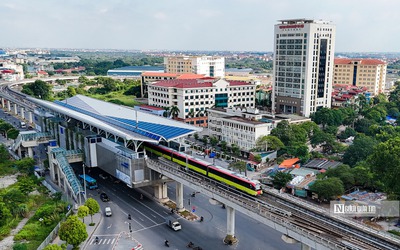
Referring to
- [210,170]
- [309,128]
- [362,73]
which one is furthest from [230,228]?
[362,73]

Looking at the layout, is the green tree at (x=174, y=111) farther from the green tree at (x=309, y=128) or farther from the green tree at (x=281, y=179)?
the green tree at (x=281, y=179)

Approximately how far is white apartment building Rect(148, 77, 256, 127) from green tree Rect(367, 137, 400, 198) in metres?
61.5

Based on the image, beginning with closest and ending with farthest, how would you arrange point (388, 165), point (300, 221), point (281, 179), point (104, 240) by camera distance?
1. point (300, 221)
2. point (104, 240)
3. point (388, 165)
4. point (281, 179)

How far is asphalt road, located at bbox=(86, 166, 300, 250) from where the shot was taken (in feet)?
146

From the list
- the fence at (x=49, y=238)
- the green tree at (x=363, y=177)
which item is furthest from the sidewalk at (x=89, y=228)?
the green tree at (x=363, y=177)

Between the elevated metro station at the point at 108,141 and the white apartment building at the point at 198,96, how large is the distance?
3000 centimetres

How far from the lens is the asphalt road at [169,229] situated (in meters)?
44.4

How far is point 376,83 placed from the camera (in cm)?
15188

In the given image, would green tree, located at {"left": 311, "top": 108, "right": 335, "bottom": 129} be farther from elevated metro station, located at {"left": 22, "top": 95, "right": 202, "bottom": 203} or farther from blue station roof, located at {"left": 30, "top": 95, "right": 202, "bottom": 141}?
elevated metro station, located at {"left": 22, "top": 95, "right": 202, "bottom": 203}

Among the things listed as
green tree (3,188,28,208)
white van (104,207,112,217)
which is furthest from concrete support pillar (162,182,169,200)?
green tree (3,188,28,208)

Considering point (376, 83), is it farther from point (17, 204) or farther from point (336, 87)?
point (17, 204)

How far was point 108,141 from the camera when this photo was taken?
6353 cm

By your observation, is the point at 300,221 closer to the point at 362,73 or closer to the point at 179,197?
the point at 179,197

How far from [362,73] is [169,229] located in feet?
432
